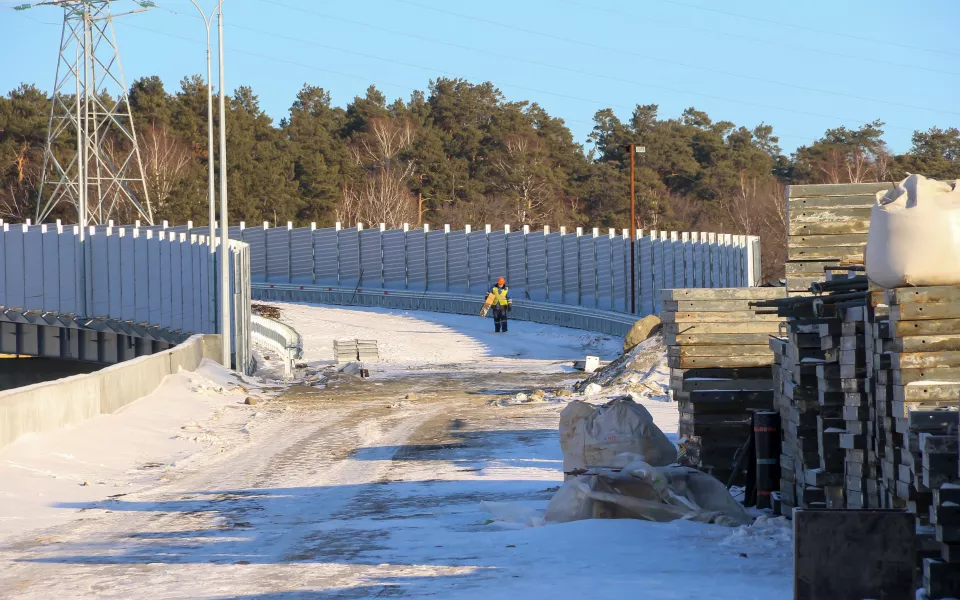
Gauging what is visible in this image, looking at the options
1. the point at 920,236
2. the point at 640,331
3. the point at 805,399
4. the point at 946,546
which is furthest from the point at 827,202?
the point at 640,331

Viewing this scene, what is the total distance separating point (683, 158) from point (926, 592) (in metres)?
102

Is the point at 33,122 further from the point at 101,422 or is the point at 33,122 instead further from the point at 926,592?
the point at 926,592

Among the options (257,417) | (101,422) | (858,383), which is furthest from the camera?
(257,417)

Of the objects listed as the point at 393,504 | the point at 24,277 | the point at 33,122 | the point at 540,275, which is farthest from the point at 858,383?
the point at 33,122

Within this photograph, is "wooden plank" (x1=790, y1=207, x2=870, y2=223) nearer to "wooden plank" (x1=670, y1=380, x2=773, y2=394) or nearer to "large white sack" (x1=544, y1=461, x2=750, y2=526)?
"wooden plank" (x1=670, y1=380, x2=773, y2=394)

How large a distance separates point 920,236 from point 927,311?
1.67ft

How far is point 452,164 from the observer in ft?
341

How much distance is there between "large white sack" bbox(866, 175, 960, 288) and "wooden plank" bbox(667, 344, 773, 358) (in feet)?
21.5

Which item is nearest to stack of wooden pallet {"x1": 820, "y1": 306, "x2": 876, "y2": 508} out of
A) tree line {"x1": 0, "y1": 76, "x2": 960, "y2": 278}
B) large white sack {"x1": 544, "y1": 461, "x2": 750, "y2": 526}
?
large white sack {"x1": 544, "y1": 461, "x2": 750, "y2": 526}

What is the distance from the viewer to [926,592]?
8383 mm

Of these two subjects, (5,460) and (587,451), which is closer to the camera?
(587,451)

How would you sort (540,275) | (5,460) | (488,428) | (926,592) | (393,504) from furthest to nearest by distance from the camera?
(540,275) < (488,428) < (5,460) < (393,504) < (926,592)

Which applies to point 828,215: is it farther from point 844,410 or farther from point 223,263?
point 223,263

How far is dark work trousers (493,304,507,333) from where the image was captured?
149 ft
